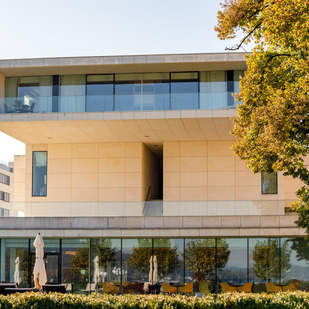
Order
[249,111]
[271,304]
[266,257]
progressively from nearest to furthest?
[271,304], [249,111], [266,257]

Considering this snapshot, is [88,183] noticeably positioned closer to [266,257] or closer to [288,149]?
[266,257]

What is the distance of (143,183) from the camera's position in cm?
3030

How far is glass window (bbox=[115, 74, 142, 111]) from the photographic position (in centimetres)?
2667

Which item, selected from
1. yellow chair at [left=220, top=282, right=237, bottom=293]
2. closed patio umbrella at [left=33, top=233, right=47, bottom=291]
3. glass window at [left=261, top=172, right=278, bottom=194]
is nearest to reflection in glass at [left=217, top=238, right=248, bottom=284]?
yellow chair at [left=220, top=282, right=237, bottom=293]

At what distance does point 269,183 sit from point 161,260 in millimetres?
7502

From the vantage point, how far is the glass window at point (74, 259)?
26.8 metres

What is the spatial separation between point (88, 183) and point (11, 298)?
16087 mm

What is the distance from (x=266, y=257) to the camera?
85.6ft

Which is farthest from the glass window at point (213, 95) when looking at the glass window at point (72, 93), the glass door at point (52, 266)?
the glass door at point (52, 266)

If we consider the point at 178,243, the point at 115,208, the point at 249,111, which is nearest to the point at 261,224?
the point at 178,243

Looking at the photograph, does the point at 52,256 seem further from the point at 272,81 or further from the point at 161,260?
the point at 272,81

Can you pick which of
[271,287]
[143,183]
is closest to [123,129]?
[143,183]

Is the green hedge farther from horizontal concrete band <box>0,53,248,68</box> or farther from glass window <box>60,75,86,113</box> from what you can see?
horizontal concrete band <box>0,53,248,68</box>

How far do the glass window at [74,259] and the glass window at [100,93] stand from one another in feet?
21.5
